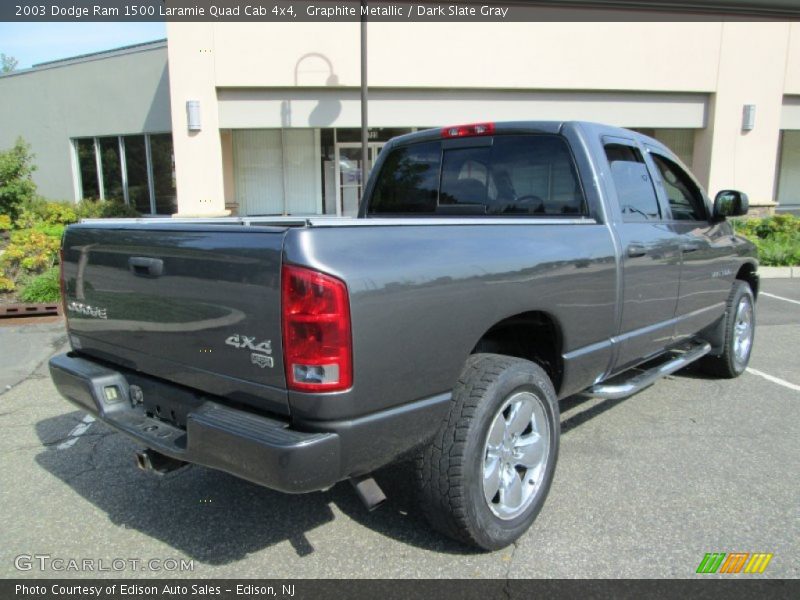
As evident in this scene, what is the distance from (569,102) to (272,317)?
13.5 m

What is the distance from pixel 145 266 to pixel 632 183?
9.66 feet

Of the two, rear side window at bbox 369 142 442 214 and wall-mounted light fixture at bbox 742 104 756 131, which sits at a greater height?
wall-mounted light fixture at bbox 742 104 756 131

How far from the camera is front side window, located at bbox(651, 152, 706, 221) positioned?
4301 mm

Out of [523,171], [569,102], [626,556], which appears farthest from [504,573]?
[569,102]

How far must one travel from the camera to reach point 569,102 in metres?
14.0

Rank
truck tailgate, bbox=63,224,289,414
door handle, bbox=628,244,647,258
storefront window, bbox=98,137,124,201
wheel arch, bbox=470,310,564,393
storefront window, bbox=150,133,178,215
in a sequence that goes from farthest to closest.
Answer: storefront window, bbox=98,137,124,201
storefront window, bbox=150,133,178,215
door handle, bbox=628,244,647,258
wheel arch, bbox=470,310,564,393
truck tailgate, bbox=63,224,289,414

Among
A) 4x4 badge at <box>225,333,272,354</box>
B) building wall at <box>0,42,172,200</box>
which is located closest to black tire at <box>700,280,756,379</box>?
4x4 badge at <box>225,333,272,354</box>

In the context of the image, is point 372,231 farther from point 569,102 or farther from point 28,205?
point 28,205

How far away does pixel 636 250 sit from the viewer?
3525 millimetres

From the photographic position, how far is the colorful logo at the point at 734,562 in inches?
104

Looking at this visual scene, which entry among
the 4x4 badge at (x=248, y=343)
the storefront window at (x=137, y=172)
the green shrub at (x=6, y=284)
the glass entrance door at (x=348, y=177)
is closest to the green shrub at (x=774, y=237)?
the glass entrance door at (x=348, y=177)

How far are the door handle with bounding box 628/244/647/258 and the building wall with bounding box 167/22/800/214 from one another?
34.9 ft

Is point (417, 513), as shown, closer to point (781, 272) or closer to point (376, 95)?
point (781, 272)

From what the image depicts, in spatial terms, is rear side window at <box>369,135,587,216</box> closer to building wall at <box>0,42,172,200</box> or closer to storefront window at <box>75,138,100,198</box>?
building wall at <box>0,42,172,200</box>
